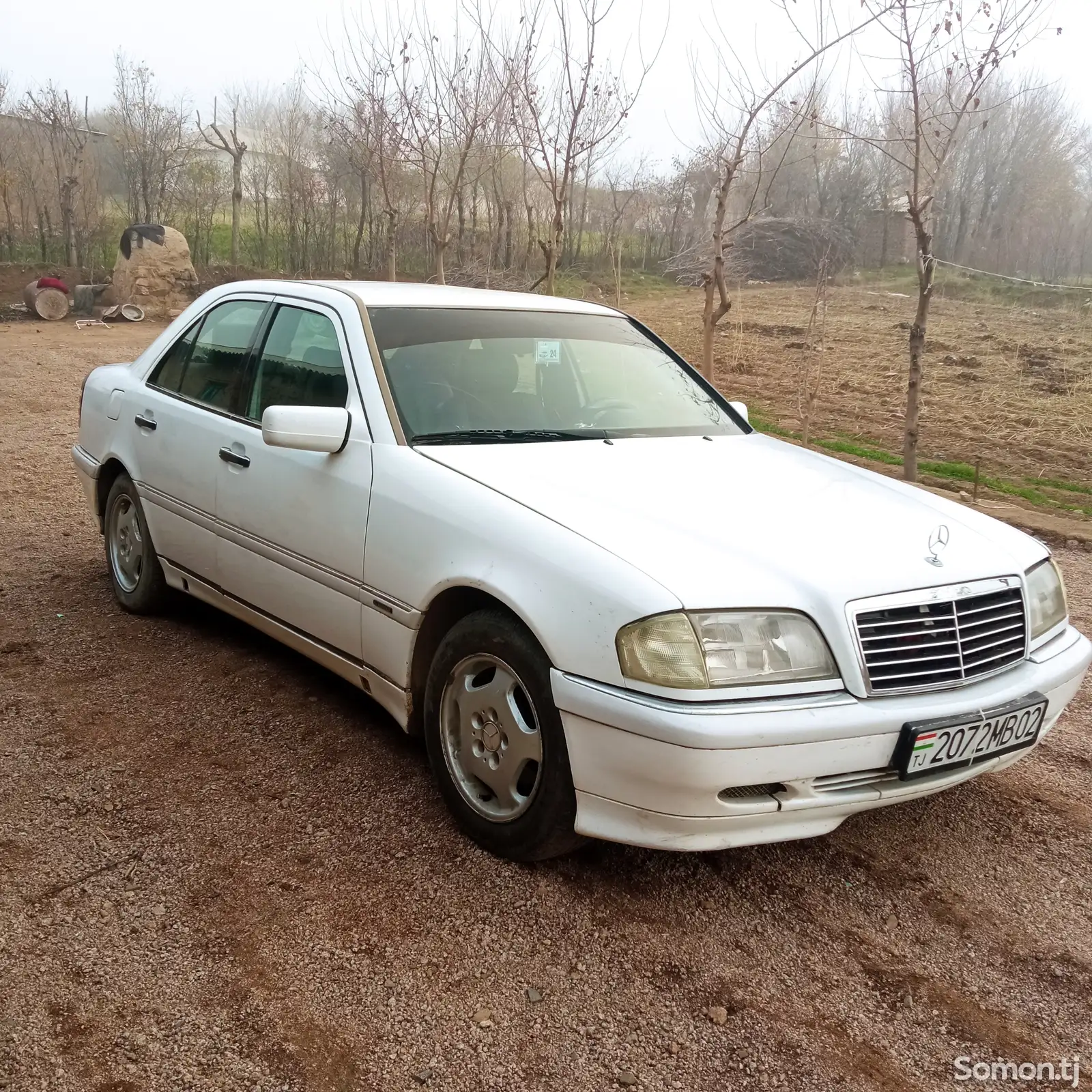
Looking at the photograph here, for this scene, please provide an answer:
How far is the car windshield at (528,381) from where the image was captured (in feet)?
11.1

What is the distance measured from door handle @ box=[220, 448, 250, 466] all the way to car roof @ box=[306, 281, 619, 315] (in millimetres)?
707

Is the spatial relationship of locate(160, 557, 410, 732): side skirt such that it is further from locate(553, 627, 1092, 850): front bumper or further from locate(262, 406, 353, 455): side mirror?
locate(553, 627, 1092, 850): front bumper

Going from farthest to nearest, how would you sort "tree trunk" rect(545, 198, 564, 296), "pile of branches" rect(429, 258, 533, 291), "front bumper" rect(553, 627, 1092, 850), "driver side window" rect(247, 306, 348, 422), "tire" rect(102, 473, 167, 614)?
"pile of branches" rect(429, 258, 533, 291)
"tree trunk" rect(545, 198, 564, 296)
"tire" rect(102, 473, 167, 614)
"driver side window" rect(247, 306, 348, 422)
"front bumper" rect(553, 627, 1092, 850)

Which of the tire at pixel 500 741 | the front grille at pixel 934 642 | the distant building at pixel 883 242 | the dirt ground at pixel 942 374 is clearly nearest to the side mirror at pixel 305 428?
the tire at pixel 500 741

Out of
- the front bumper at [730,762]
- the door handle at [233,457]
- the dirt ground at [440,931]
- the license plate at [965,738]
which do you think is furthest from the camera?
the door handle at [233,457]

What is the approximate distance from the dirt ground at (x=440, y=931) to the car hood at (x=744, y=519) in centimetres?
85

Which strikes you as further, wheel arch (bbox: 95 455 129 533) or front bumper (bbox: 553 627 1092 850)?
wheel arch (bbox: 95 455 129 533)

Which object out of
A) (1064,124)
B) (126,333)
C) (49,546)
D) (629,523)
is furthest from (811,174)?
(629,523)

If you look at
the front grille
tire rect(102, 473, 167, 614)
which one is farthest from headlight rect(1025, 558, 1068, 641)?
tire rect(102, 473, 167, 614)

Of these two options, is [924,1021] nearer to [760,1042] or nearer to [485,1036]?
A: [760,1042]

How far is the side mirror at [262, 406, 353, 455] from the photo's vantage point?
10.4ft

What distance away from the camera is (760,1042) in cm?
220

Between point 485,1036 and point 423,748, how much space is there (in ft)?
4.75

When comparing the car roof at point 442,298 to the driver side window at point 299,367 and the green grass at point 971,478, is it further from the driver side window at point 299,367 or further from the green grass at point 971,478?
the green grass at point 971,478
